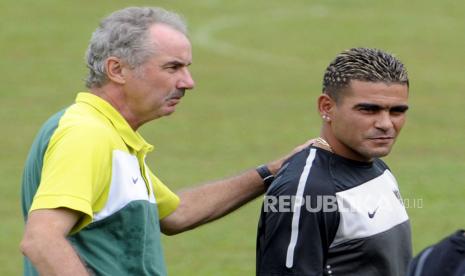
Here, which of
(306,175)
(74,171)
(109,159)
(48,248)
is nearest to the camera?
(48,248)

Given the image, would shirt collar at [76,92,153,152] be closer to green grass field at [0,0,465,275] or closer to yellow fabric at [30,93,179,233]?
yellow fabric at [30,93,179,233]

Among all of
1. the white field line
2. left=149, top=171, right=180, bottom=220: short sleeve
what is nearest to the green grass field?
the white field line

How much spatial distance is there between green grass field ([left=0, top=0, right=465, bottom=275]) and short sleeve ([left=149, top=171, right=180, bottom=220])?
20.1ft

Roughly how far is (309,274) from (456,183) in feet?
39.6

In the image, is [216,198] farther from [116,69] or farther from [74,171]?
[74,171]

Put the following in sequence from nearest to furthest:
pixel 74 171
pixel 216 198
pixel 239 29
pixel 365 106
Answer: pixel 74 171, pixel 365 106, pixel 216 198, pixel 239 29

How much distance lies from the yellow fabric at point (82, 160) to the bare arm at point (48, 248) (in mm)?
58

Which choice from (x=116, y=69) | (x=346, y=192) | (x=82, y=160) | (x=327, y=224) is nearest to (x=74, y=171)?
(x=82, y=160)

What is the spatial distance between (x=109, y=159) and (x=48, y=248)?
0.54m

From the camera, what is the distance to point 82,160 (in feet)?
17.4

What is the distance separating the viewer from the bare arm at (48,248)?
5.12m

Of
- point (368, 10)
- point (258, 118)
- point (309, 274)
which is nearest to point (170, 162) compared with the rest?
point (258, 118)

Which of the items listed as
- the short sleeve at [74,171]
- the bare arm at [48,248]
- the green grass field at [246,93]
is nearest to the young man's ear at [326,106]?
the short sleeve at [74,171]

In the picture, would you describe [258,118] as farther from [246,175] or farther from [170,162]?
[246,175]
